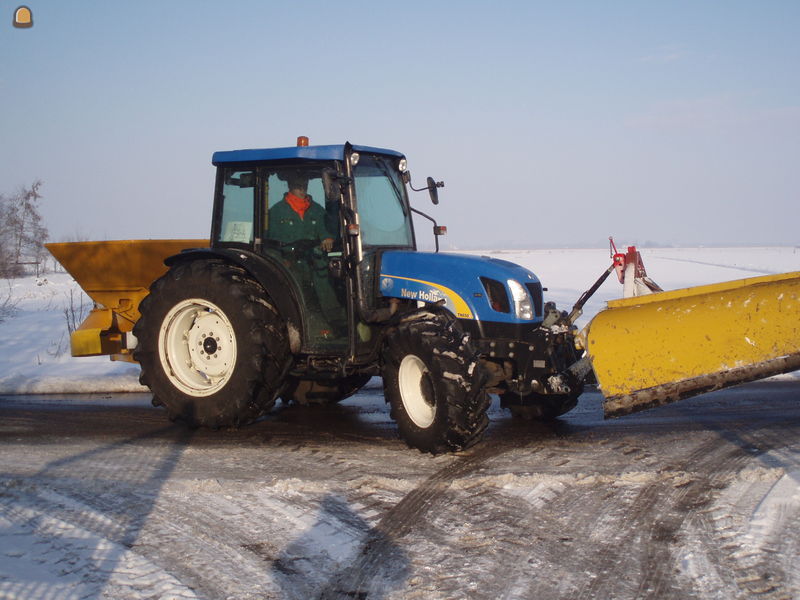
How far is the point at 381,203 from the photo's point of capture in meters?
6.71

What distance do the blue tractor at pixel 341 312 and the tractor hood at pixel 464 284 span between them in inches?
0.4

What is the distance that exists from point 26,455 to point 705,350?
4.91m

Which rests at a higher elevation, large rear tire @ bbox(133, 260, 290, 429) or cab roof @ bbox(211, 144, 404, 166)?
cab roof @ bbox(211, 144, 404, 166)

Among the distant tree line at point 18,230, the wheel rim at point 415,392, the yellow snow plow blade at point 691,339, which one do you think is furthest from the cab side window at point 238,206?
the distant tree line at point 18,230

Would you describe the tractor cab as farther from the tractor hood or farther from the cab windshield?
the tractor hood

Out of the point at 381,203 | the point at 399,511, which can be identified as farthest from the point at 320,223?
the point at 399,511

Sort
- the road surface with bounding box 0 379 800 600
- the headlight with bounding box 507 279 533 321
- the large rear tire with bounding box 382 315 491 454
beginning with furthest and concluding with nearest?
the headlight with bounding box 507 279 533 321 < the large rear tire with bounding box 382 315 491 454 < the road surface with bounding box 0 379 800 600

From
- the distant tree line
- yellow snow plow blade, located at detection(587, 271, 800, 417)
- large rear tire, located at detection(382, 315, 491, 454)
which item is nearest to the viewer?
large rear tire, located at detection(382, 315, 491, 454)

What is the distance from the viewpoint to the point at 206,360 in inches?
272

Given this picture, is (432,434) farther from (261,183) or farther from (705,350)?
(261,183)

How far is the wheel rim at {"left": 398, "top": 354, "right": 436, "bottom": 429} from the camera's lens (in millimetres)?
5898

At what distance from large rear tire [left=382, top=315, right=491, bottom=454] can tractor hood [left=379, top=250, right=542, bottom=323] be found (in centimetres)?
24

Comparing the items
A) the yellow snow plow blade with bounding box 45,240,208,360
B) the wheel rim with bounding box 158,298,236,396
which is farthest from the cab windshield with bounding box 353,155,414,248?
the yellow snow plow blade with bounding box 45,240,208,360

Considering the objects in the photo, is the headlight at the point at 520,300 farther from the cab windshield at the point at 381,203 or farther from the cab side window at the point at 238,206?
the cab side window at the point at 238,206
